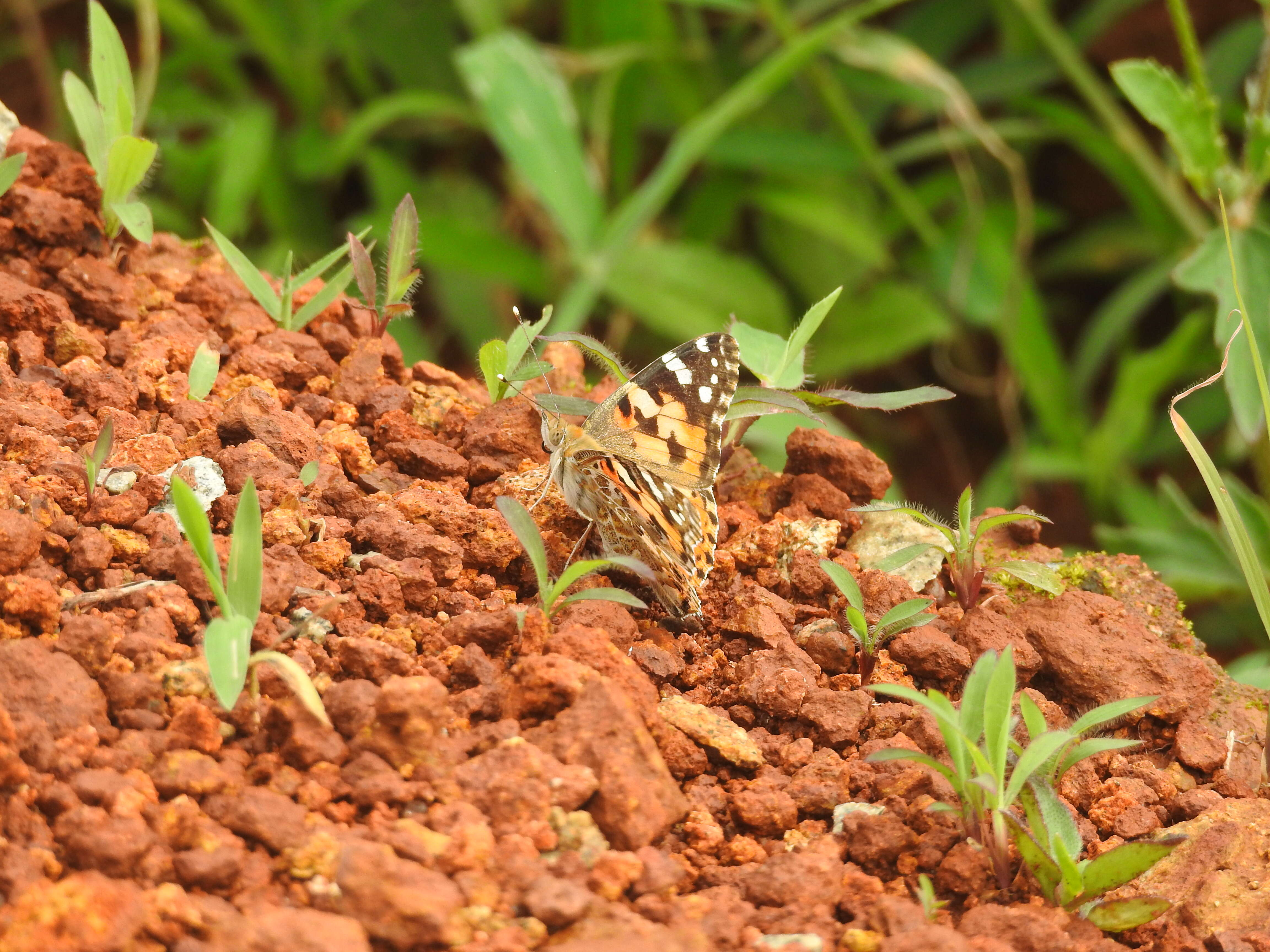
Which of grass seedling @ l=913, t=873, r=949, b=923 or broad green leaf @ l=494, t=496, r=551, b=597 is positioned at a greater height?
broad green leaf @ l=494, t=496, r=551, b=597

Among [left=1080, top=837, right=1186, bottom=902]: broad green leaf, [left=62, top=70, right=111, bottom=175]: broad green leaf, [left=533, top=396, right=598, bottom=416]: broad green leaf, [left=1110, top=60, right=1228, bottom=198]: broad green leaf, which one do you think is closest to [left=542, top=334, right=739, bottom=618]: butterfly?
[left=533, top=396, right=598, bottom=416]: broad green leaf

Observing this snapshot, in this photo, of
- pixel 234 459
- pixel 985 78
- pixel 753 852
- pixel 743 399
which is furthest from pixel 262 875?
pixel 985 78

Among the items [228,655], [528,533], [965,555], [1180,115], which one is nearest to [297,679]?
[228,655]

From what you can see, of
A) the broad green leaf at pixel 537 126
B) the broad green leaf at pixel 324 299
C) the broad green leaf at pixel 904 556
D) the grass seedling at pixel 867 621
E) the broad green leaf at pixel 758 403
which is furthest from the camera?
the broad green leaf at pixel 537 126

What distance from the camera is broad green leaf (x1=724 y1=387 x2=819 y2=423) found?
1.84 m

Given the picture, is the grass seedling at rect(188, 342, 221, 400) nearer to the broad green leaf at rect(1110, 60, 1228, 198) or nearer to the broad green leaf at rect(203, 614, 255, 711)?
the broad green leaf at rect(203, 614, 255, 711)

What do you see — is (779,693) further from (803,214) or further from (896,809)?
(803,214)

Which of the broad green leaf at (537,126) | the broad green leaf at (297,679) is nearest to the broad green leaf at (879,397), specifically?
the broad green leaf at (297,679)

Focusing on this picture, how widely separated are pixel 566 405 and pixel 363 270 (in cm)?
41

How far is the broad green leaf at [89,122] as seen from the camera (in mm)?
1985

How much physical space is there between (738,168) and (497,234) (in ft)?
2.89

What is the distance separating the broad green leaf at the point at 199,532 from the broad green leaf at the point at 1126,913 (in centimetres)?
105

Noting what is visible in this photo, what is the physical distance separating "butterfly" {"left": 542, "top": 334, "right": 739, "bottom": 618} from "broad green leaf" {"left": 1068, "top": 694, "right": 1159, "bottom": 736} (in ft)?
1.71

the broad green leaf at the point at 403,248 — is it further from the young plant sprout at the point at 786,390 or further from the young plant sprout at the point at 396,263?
the young plant sprout at the point at 786,390
